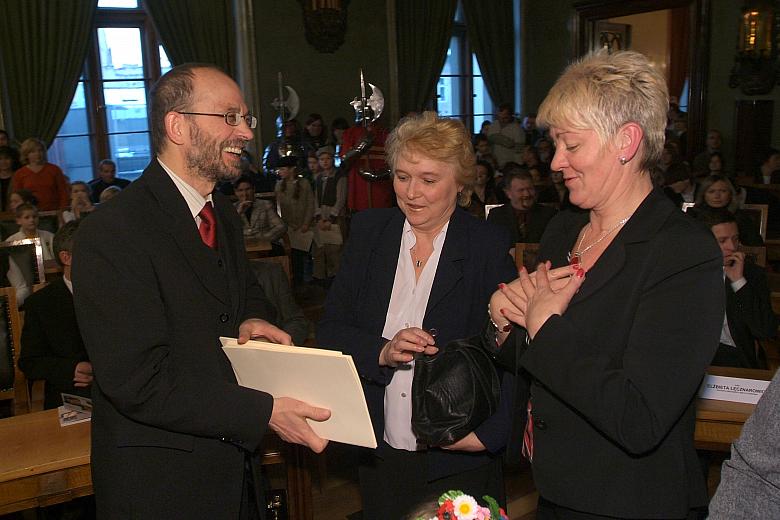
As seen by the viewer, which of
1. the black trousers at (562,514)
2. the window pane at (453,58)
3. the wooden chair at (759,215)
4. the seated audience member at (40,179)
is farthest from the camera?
the window pane at (453,58)

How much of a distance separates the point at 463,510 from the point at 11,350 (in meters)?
2.61

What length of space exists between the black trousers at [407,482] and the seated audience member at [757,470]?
1.17 metres

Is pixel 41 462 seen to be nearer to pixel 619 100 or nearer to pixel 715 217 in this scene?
pixel 619 100

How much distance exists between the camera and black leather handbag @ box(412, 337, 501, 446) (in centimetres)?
169

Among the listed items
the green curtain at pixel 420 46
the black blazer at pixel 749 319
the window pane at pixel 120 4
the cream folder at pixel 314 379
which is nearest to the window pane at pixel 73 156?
the window pane at pixel 120 4

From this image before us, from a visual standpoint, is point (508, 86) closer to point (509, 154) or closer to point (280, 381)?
point (509, 154)

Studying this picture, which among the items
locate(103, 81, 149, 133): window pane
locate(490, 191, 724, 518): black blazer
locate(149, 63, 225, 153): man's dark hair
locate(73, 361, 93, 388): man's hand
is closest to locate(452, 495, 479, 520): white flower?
locate(490, 191, 724, 518): black blazer

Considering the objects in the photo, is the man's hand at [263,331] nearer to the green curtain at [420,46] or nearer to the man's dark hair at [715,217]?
the man's dark hair at [715,217]

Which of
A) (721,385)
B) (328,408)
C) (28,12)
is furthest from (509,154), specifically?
(328,408)

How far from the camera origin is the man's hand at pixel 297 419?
1602mm

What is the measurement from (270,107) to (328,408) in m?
9.22

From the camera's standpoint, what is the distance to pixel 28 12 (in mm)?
8719

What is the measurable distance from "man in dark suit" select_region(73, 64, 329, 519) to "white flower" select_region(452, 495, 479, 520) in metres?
0.51

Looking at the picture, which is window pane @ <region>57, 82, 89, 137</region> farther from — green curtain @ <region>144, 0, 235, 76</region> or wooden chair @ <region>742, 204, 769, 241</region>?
wooden chair @ <region>742, 204, 769, 241</region>
